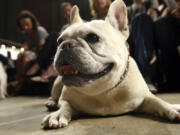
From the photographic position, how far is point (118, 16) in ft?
3.23

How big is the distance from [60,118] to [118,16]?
1.74ft

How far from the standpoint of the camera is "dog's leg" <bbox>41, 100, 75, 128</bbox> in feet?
2.68

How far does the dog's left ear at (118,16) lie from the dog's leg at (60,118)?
1.40ft

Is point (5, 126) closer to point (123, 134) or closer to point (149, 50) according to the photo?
point (123, 134)

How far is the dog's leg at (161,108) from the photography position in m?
0.79

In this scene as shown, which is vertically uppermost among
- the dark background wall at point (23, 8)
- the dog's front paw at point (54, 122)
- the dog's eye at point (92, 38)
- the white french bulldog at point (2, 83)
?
the dark background wall at point (23, 8)

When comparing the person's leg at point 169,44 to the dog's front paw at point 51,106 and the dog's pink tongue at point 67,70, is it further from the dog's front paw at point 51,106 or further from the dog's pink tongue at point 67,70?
the dog's pink tongue at point 67,70

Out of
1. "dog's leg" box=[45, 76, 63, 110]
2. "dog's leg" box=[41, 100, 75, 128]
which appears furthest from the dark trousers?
"dog's leg" box=[41, 100, 75, 128]

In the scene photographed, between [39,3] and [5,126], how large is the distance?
3615 mm

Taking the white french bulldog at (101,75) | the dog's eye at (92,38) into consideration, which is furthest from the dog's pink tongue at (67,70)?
the dog's eye at (92,38)

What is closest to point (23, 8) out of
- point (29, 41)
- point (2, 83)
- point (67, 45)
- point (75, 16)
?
point (29, 41)

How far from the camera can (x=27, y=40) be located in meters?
2.71

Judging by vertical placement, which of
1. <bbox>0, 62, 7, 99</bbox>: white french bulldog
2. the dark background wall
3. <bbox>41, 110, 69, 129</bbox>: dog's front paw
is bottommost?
<bbox>0, 62, 7, 99</bbox>: white french bulldog

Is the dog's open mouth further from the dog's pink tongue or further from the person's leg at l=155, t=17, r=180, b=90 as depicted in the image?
the person's leg at l=155, t=17, r=180, b=90
